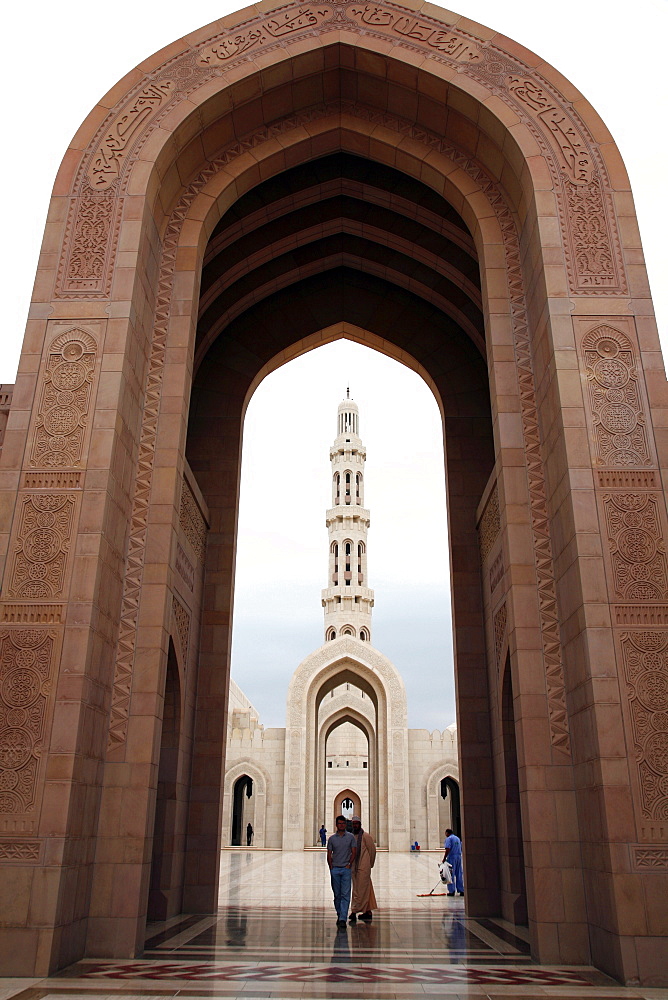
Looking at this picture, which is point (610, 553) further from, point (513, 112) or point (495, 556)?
point (513, 112)

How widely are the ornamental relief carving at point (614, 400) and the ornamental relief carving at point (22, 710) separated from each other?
4767 mm

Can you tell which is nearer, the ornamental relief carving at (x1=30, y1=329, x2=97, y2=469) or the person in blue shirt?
the ornamental relief carving at (x1=30, y1=329, x2=97, y2=469)

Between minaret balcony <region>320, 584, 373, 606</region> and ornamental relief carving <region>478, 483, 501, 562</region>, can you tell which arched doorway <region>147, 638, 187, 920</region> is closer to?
ornamental relief carving <region>478, 483, 501, 562</region>

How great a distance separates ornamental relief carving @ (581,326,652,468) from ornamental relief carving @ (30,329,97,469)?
4.43 metres

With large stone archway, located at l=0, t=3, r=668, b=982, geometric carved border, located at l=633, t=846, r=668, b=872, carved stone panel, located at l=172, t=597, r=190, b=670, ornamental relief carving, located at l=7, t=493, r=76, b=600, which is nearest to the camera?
geometric carved border, located at l=633, t=846, r=668, b=872

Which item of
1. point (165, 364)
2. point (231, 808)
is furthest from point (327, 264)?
point (231, 808)

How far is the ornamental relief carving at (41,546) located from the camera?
6.22m

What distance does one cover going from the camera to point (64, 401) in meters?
6.95

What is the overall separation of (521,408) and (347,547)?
30097mm

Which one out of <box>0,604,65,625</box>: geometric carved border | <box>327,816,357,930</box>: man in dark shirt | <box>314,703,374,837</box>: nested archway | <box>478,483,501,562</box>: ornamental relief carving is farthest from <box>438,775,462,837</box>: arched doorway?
<box>0,604,65,625</box>: geometric carved border

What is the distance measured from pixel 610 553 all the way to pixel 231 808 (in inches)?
1032

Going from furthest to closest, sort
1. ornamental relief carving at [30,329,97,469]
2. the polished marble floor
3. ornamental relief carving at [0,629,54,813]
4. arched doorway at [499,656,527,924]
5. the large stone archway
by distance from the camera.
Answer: arched doorway at [499,656,527,924] → ornamental relief carving at [30,329,97,469] → the large stone archway → ornamental relief carving at [0,629,54,813] → the polished marble floor

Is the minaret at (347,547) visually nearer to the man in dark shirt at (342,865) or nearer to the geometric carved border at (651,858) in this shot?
the man in dark shirt at (342,865)

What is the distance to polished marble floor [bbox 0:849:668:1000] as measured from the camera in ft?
15.4
